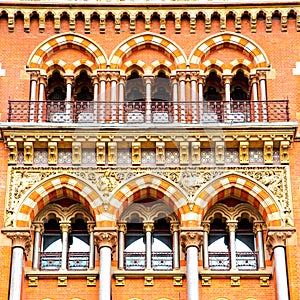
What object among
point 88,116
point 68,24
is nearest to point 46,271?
point 88,116

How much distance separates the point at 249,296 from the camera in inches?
1058

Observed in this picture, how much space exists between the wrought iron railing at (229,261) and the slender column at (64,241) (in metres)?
3.27

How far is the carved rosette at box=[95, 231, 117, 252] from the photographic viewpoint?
27.0 metres

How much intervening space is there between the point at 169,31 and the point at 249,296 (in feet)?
23.8

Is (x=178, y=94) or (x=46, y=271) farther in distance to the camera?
(x=178, y=94)

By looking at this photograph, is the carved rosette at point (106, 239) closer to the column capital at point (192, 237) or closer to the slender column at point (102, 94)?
the column capital at point (192, 237)

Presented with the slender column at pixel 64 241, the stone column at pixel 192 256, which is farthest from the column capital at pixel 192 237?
the slender column at pixel 64 241

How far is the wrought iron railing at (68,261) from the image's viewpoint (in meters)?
27.4

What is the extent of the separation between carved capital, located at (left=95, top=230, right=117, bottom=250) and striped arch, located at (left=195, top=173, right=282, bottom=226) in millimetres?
2074

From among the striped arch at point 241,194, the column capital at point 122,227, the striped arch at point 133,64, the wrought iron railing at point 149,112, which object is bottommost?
the column capital at point 122,227

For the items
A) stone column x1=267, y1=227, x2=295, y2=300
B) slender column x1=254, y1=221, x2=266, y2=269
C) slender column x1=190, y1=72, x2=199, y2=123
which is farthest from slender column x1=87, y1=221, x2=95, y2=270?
stone column x1=267, y1=227, x2=295, y2=300

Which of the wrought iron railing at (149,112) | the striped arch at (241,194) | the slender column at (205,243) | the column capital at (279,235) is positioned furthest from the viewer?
the wrought iron railing at (149,112)

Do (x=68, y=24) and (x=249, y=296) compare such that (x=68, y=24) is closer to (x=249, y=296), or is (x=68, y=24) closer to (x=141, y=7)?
(x=141, y=7)

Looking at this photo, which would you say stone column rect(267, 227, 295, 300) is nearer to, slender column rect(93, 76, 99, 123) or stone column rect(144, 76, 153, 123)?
stone column rect(144, 76, 153, 123)
